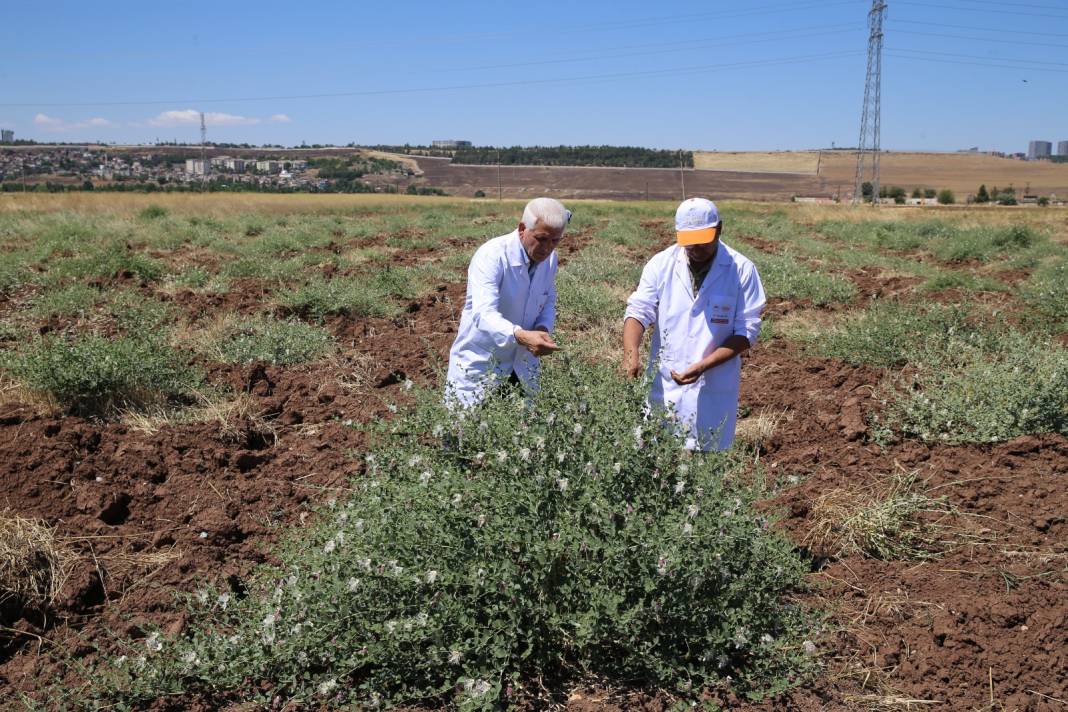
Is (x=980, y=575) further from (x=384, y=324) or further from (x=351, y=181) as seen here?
(x=351, y=181)

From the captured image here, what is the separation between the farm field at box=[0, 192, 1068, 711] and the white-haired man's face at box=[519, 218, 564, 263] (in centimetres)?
61

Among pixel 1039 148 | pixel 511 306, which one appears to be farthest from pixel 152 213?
pixel 1039 148

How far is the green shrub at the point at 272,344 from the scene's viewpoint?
22.7 feet

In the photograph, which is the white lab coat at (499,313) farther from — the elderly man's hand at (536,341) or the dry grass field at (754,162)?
the dry grass field at (754,162)

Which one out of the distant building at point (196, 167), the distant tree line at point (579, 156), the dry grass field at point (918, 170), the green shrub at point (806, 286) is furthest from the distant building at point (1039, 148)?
the green shrub at point (806, 286)

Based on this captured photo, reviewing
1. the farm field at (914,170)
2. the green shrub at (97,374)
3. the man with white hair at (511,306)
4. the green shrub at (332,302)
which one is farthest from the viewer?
the farm field at (914,170)

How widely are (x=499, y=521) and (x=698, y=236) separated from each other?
1.58 m

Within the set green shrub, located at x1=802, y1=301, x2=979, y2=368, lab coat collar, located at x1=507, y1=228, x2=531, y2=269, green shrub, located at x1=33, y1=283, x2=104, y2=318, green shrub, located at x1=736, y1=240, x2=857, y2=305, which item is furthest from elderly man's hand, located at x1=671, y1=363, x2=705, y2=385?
green shrub, located at x1=33, y1=283, x2=104, y2=318

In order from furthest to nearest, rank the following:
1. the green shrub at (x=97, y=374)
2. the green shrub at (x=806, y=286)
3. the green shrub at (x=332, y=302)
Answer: the green shrub at (x=806, y=286)
the green shrub at (x=332, y=302)
the green shrub at (x=97, y=374)

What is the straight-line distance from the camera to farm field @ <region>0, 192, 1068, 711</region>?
2.68 m

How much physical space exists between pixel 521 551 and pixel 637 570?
386 mm

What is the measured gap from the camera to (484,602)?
2.69m

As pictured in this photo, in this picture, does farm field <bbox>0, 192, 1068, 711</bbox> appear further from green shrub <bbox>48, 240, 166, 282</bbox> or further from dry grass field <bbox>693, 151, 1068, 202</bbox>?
dry grass field <bbox>693, 151, 1068, 202</bbox>

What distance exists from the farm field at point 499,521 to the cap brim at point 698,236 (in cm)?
65
